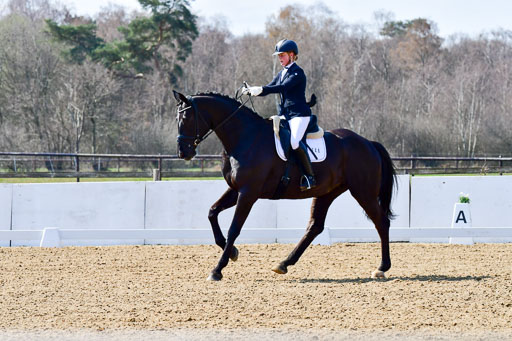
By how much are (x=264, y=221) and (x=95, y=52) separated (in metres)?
28.1

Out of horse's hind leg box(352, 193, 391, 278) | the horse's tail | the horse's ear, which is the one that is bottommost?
horse's hind leg box(352, 193, 391, 278)

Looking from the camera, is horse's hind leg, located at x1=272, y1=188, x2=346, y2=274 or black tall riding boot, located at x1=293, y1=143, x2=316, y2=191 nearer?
black tall riding boot, located at x1=293, y1=143, x2=316, y2=191

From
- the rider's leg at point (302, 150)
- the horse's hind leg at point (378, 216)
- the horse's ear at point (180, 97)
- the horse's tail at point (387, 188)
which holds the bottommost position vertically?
the horse's hind leg at point (378, 216)

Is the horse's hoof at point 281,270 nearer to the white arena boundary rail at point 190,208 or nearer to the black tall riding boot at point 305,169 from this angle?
the black tall riding boot at point 305,169

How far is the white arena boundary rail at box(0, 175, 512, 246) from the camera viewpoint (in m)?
12.2

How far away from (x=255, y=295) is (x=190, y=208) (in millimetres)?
5807

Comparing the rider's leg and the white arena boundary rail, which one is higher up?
the rider's leg

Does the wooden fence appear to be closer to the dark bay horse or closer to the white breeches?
the dark bay horse

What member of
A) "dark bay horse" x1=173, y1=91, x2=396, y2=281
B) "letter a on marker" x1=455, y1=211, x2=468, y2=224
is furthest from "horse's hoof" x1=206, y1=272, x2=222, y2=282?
"letter a on marker" x1=455, y1=211, x2=468, y2=224

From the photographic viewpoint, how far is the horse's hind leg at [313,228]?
848 cm

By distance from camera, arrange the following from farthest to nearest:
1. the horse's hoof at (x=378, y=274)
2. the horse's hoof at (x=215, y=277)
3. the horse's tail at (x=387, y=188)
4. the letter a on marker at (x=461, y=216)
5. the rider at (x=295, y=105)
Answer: the letter a on marker at (x=461, y=216) → the horse's tail at (x=387, y=188) → the horse's hoof at (x=378, y=274) → the rider at (x=295, y=105) → the horse's hoof at (x=215, y=277)

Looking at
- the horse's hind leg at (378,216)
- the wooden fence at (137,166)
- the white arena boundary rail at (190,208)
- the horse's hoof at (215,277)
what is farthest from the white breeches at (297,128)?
the wooden fence at (137,166)

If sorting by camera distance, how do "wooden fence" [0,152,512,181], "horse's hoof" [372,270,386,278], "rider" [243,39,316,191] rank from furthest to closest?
"wooden fence" [0,152,512,181] → "horse's hoof" [372,270,386,278] → "rider" [243,39,316,191]

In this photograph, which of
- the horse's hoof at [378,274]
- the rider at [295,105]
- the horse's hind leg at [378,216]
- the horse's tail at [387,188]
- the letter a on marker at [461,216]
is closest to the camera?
the rider at [295,105]
